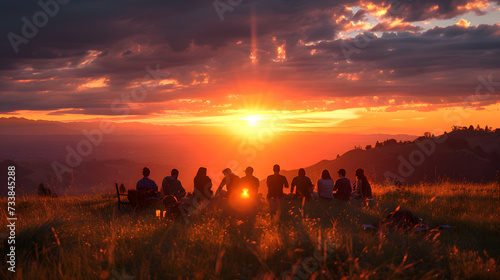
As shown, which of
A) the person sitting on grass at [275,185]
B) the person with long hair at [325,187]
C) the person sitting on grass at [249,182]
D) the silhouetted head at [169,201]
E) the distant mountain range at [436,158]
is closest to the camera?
the silhouetted head at [169,201]

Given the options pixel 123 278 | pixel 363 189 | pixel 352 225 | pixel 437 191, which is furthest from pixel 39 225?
pixel 437 191

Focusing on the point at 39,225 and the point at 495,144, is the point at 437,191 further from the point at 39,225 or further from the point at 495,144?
the point at 495,144

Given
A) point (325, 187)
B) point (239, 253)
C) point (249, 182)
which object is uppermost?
point (249, 182)

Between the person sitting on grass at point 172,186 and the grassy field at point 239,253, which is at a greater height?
the person sitting on grass at point 172,186

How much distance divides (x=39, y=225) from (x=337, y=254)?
5.30 m

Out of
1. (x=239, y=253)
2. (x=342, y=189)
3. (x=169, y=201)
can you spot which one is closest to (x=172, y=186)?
(x=169, y=201)

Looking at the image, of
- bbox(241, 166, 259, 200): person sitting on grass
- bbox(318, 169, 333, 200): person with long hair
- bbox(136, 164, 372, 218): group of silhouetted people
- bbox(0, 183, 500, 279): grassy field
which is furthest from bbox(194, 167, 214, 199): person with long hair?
bbox(0, 183, 500, 279): grassy field

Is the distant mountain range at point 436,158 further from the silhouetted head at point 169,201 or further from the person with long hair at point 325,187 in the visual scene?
the silhouetted head at point 169,201

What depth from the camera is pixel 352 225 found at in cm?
909

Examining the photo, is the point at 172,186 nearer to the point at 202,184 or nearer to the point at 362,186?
the point at 202,184

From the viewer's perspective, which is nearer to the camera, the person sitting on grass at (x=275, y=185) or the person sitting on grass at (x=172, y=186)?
the person sitting on grass at (x=172, y=186)

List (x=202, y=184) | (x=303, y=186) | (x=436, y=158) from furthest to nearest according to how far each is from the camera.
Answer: (x=436, y=158), (x=303, y=186), (x=202, y=184)

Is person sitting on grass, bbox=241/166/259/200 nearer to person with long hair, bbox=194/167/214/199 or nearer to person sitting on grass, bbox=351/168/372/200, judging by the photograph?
person with long hair, bbox=194/167/214/199

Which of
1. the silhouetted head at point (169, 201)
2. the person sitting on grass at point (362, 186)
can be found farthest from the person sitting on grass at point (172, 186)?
the person sitting on grass at point (362, 186)
